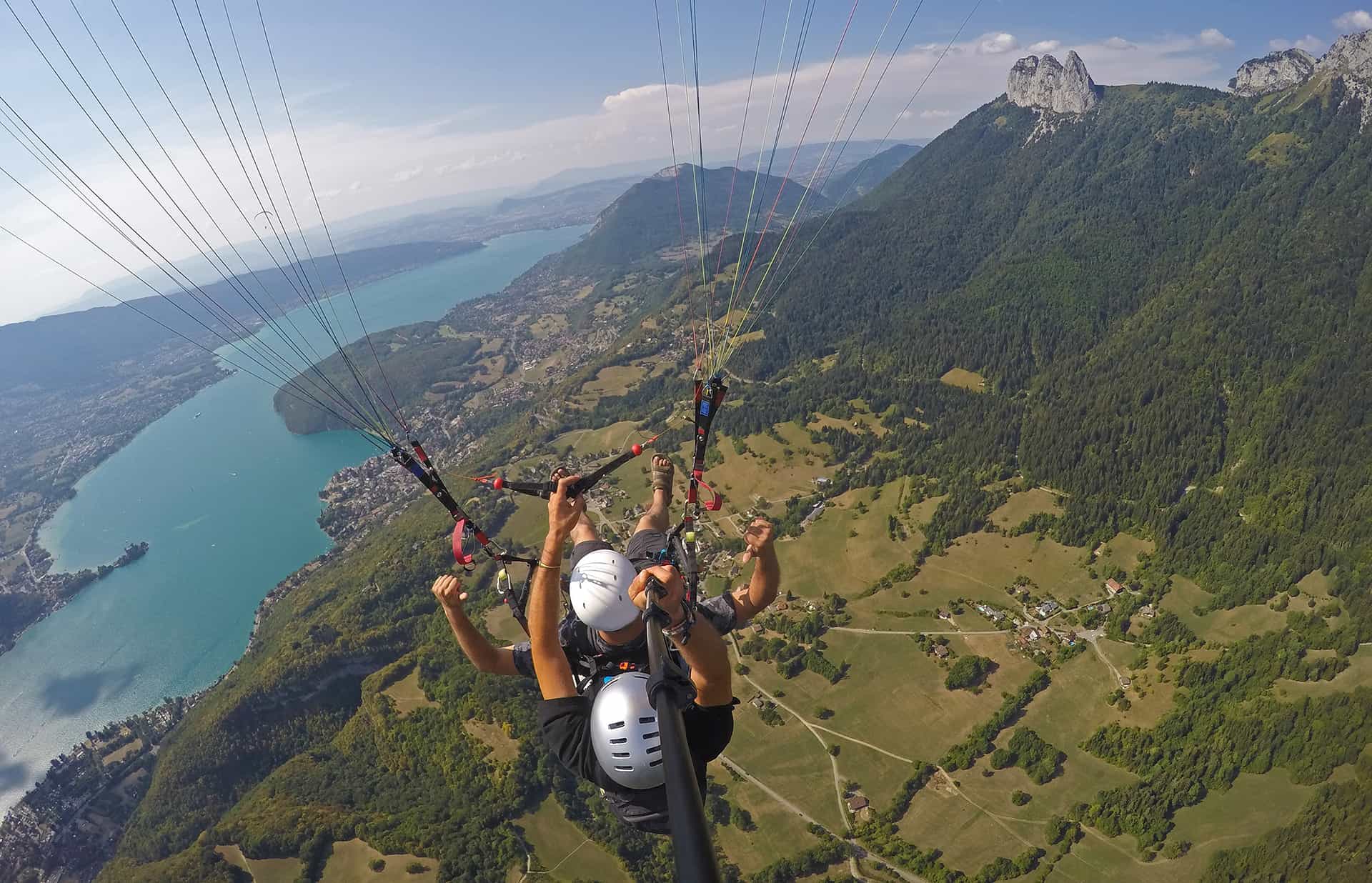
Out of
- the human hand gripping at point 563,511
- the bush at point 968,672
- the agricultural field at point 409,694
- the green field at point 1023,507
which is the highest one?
the human hand gripping at point 563,511

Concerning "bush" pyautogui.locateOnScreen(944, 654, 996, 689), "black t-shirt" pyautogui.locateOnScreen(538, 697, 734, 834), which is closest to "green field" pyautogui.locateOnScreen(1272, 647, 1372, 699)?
"bush" pyautogui.locateOnScreen(944, 654, 996, 689)

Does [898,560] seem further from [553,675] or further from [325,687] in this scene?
[553,675]

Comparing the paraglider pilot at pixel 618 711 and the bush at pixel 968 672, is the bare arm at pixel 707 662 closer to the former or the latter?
the paraglider pilot at pixel 618 711

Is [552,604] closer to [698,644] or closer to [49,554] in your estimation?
[698,644]

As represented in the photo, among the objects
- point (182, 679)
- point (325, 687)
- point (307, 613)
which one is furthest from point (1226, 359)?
point (182, 679)

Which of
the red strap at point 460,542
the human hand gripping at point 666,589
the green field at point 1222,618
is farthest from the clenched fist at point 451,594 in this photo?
the green field at point 1222,618
